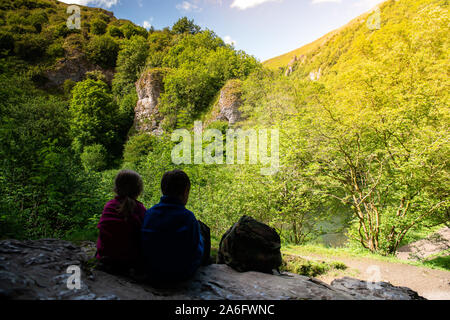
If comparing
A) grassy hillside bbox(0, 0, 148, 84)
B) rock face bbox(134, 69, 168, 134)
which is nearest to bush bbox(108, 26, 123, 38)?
grassy hillside bbox(0, 0, 148, 84)

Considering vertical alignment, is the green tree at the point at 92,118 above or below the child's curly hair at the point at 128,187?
above

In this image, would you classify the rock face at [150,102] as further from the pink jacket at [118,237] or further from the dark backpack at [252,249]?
the pink jacket at [118,237]

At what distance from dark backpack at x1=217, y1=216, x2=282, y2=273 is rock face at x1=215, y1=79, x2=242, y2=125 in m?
26.1

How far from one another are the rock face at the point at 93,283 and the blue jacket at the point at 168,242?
215 mm

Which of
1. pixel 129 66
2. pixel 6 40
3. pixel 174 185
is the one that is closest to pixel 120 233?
pixel 174 185

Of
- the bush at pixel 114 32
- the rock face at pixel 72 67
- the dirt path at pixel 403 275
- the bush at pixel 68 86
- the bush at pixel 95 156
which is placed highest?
the bush at pixel 114 32

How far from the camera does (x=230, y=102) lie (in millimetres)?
30469

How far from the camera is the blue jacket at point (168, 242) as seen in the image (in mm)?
2633

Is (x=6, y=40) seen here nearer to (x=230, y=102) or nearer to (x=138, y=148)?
(x=138, y=148)

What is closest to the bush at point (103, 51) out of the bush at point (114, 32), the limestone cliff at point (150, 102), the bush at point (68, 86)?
the bush at point (114, 32)

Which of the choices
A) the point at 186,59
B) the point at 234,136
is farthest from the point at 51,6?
the point at 234,136

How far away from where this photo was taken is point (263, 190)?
12000 mm
